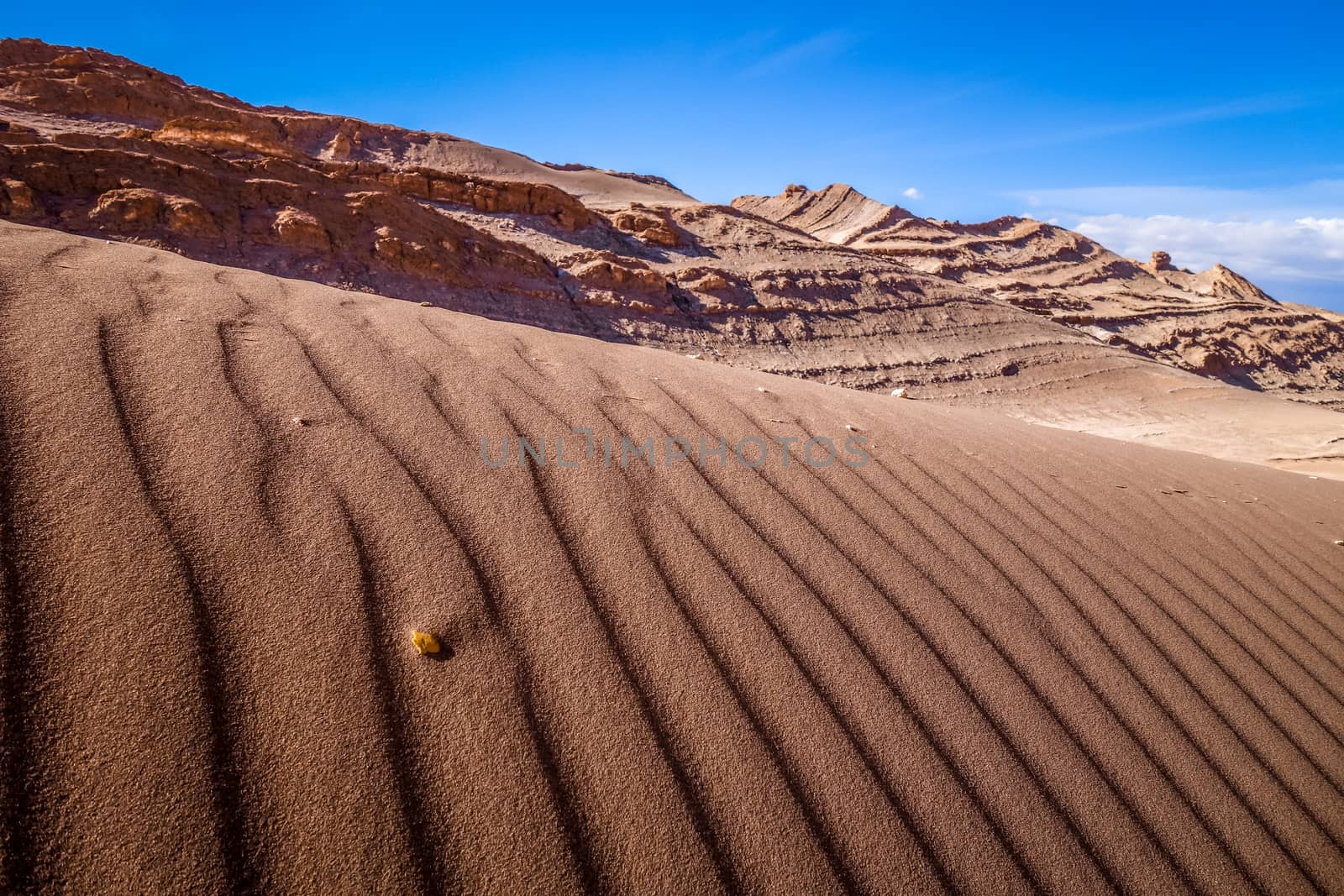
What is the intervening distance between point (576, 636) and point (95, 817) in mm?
714

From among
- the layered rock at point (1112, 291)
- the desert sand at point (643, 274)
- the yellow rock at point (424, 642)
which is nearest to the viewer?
the yellow rock at point (424, 642)

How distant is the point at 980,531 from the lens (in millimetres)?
2096

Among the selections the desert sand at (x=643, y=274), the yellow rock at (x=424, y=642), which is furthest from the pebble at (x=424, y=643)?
the desert sand at (x=643, y=274)

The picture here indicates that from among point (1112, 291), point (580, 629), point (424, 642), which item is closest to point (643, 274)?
point (580, 629)

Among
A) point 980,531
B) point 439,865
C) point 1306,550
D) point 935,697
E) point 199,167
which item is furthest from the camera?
point 199,167

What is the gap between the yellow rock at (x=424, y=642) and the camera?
1125 millimetres

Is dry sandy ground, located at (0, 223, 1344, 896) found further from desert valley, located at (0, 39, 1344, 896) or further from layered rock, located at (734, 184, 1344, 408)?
layered rock, located at (734, 184, 1344, 408)

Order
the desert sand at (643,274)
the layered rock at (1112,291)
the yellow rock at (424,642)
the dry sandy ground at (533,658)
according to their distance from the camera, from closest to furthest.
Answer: the dry sandy ground at (533,658), the yellow rock at (424,642), the desert sand at (643,274), the layered rock at (1112,291)

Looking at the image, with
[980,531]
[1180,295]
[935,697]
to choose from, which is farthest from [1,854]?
[1180,295]

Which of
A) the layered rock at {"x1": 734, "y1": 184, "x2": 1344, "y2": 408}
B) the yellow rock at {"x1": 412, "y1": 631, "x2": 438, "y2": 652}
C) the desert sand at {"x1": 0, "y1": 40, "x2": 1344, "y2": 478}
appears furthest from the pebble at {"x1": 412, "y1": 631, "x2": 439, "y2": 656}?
the layered rock at {"x1": 734, "y1": 184, "x2": 1344, "y2": 408}

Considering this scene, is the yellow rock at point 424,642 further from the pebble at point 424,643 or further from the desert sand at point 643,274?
the desert sand at point 643,274

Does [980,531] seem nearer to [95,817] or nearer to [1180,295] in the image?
[95,817]

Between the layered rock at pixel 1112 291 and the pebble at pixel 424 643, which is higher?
the layered rock at pixel 1112 291

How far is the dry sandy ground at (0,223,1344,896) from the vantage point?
2.91 ft
